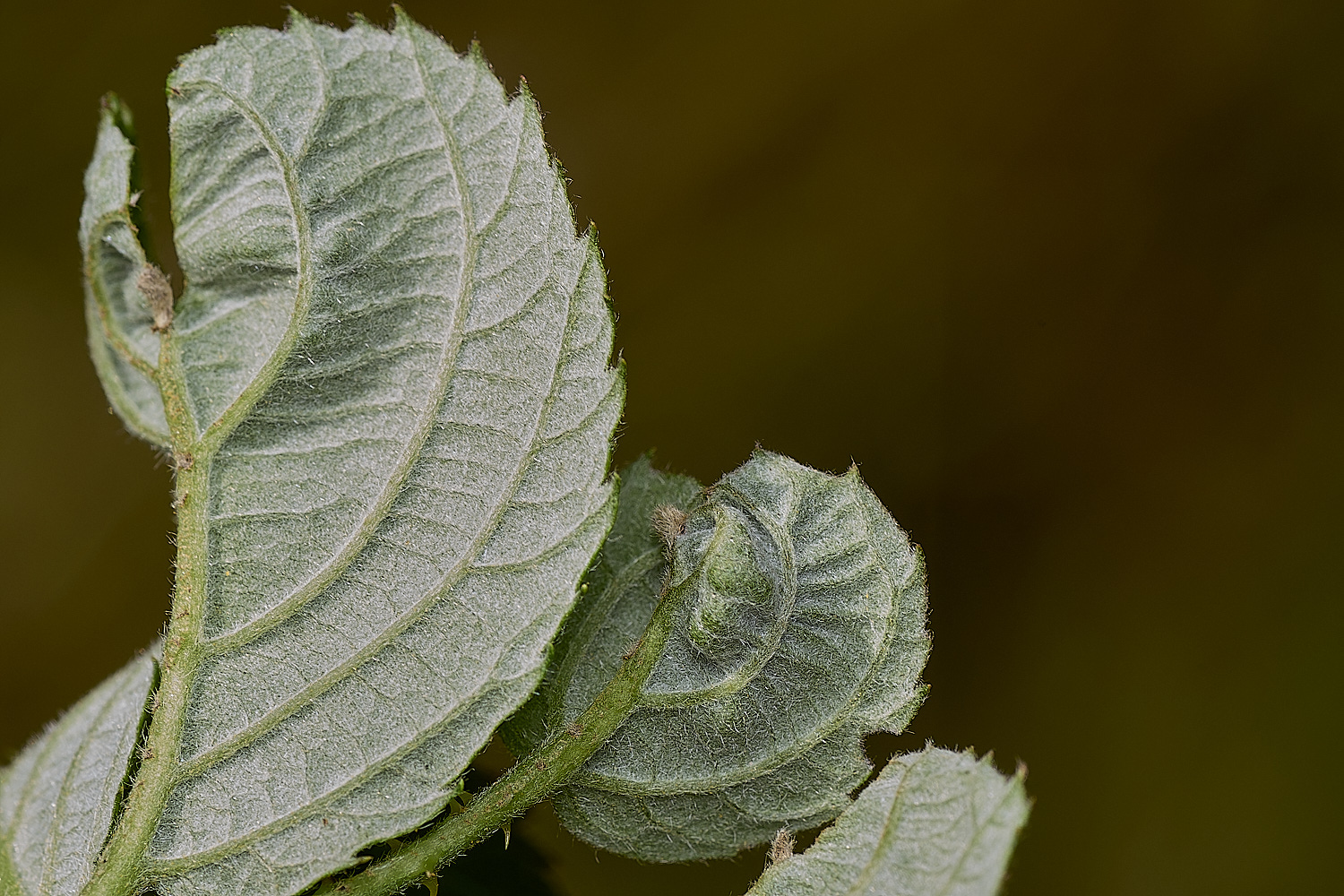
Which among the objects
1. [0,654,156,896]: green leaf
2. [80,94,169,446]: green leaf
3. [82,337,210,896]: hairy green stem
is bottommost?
[0,654,156,896]: green leaf

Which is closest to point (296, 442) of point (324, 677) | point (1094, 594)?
point (324, 677)

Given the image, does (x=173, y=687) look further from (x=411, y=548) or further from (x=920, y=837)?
(x=920, y=837)

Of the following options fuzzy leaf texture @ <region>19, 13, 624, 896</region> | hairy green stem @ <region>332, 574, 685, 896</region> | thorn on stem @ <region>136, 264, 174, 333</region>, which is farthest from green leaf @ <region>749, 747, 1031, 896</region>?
thorn on stem @ <region>136, 264, 174, 333</region>

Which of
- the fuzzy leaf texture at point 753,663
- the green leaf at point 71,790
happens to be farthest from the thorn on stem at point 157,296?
the fuzzy leaf texture at point 753,663

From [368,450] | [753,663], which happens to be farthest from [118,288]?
[753,663]

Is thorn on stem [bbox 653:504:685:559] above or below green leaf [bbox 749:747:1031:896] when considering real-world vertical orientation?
above

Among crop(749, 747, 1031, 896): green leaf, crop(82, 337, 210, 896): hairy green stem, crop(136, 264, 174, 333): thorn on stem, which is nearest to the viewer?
crop(749, 747, 1031, 896): green leaf

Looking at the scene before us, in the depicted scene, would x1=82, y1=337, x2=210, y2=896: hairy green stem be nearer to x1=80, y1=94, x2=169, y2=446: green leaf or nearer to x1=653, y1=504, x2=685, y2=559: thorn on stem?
x1=80, y1=94, x2=169, y2=446: green leaf

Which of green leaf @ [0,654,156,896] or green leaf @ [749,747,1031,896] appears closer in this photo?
green leaf @ [749,747,1031,896]

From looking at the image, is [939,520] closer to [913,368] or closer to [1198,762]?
[913,368]
